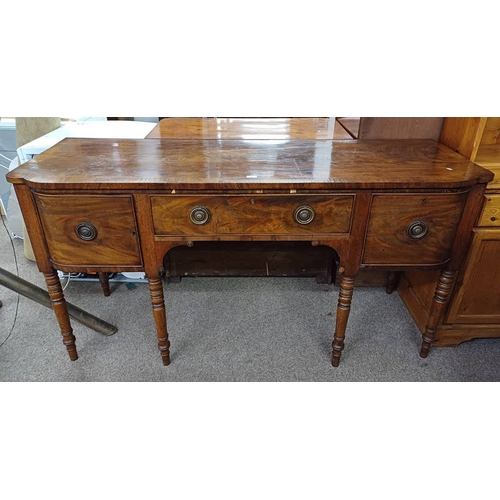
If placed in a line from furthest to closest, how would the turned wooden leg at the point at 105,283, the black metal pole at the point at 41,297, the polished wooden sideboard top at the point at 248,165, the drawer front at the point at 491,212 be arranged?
the turned wooden leg at the point at 105,283 < the black metal pole at the point at 41,297 < the drawer front at the point at 491,212 < the polished wooden sideboard top at the point at 248,165

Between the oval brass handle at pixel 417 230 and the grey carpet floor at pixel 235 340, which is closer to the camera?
the oval brass handle at pixel 417 230

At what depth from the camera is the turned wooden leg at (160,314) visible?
133 cm

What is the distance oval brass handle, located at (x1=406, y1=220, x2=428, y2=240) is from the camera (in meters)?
1.18

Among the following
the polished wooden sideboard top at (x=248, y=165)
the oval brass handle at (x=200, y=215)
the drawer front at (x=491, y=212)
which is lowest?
the drawer front at (x=491, y=212)

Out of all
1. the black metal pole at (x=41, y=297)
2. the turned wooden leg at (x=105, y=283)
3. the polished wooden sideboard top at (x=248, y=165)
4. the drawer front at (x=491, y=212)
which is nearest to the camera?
the polished wooden sideboard top at (x=248, y=165)

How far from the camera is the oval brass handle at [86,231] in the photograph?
3.82 ft

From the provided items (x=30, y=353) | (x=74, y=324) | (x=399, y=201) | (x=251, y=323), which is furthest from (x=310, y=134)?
(x=30, y=353)

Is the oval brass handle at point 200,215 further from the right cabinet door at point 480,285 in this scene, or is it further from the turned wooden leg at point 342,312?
the right cabinet door at point 480,285

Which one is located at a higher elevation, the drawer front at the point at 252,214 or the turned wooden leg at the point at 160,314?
the drawer front at the point at 252,214

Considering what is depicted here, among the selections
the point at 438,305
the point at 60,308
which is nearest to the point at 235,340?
the point at 60,308

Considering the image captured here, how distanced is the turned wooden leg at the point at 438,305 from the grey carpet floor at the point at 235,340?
0.24ft

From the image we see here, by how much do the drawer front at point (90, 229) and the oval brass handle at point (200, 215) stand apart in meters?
0.18

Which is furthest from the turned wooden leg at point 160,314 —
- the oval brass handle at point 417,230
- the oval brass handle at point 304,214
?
the oval brass handle at point 417,230

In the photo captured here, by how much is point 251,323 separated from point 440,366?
77cm
